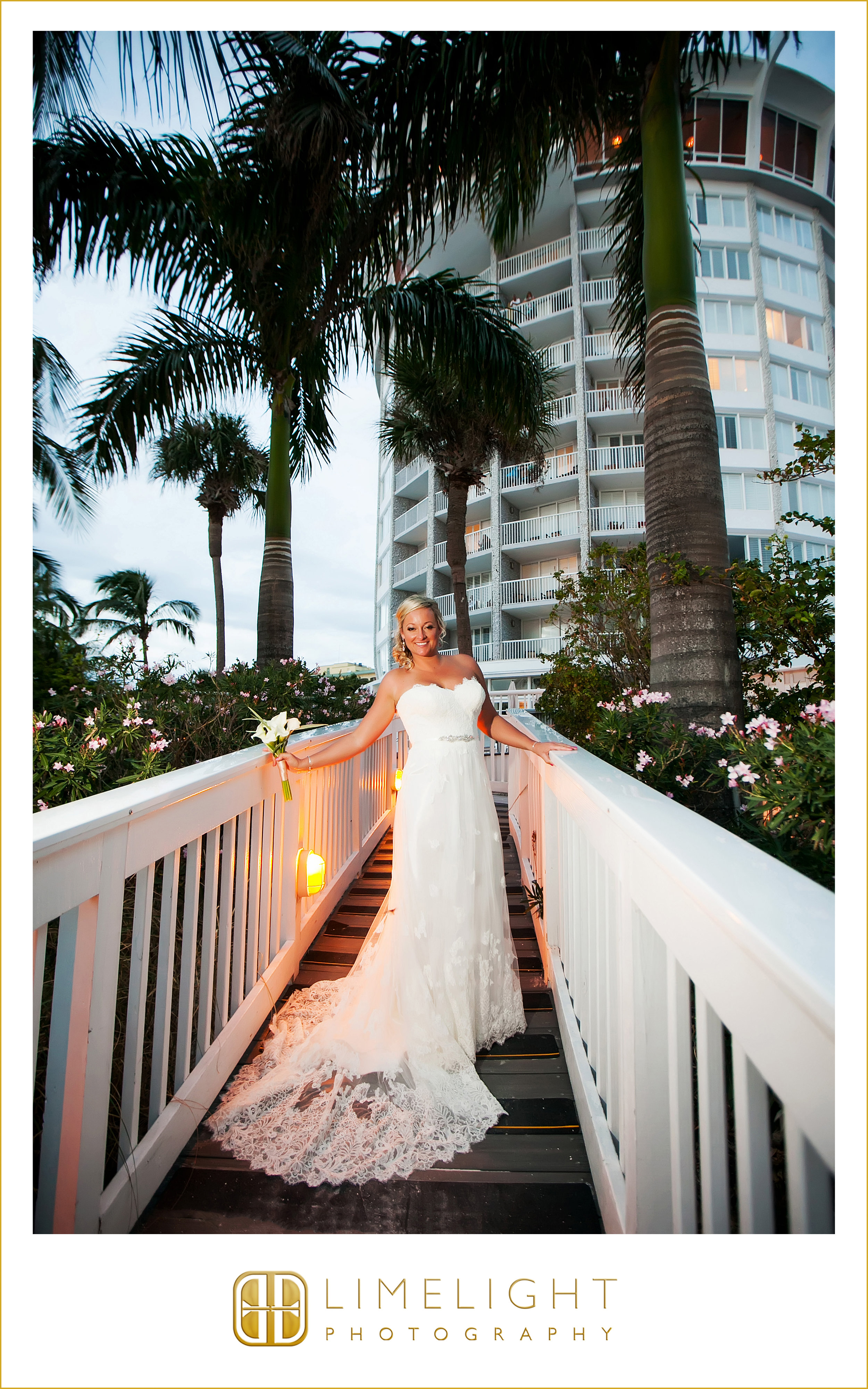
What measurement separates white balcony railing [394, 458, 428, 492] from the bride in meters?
19.7

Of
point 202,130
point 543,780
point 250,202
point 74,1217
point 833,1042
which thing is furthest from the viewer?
point 250,202

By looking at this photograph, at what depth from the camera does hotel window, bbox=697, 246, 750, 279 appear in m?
17.5

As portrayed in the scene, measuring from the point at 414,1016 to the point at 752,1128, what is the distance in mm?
1527

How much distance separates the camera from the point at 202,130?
7.06 feet

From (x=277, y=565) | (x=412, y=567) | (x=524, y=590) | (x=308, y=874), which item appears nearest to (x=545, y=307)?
(x=524, y=590)

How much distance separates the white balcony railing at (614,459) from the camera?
1792 centimetres

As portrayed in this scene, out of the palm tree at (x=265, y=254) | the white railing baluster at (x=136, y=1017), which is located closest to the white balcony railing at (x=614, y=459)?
the palm tree at (x=265, y=254)

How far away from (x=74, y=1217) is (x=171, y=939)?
0.51m

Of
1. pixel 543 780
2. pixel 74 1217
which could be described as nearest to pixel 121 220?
pixel 543 780

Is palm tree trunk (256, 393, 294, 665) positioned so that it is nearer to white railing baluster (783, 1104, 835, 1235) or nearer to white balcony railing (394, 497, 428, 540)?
white railing baluster (783, 1104, 835, 1235)

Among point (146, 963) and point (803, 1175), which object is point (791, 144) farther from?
point (146, 963)

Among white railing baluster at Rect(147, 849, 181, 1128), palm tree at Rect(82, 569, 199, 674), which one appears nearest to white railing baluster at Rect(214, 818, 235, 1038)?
white railing baluster at Rect(147, 849, 181, 1128)
